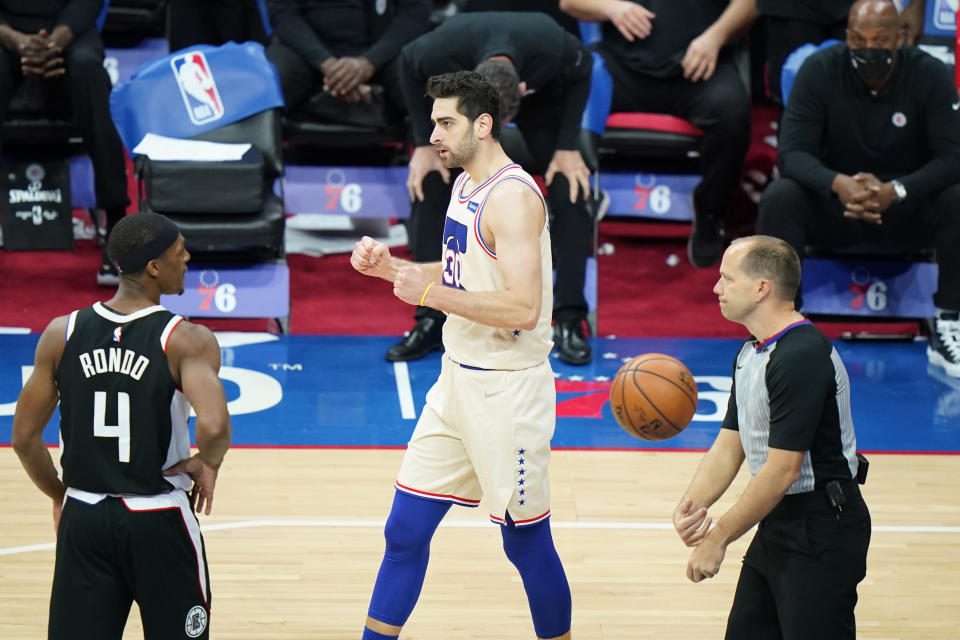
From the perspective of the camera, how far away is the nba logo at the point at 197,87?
295 inches

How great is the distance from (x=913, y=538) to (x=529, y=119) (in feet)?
11.0

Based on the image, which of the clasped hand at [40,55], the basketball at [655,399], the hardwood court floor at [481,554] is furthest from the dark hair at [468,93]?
the clasped hand at [40,55]

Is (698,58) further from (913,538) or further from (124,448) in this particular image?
(124,448)

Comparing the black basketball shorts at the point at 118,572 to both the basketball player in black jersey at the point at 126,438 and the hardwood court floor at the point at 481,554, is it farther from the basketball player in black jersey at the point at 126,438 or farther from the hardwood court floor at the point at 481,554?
the hardwood court floor at the point at 481,554

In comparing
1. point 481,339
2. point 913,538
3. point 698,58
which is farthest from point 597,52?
A: point 481,339

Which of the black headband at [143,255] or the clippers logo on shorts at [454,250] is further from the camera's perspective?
the clippers logo on shorts at [454,250]

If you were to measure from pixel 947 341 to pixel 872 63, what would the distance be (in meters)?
1.57

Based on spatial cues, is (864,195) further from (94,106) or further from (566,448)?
(94,106)

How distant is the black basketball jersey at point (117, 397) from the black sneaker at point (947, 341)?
16.4 ft

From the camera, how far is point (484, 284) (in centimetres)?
368

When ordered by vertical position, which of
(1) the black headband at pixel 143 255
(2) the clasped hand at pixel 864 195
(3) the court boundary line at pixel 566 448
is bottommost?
(3) the court boundary line at pixel 566 448

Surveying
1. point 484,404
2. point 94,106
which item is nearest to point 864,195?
point 484,404

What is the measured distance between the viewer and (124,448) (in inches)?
123

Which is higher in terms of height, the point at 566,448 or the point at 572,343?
the point at 566,448
